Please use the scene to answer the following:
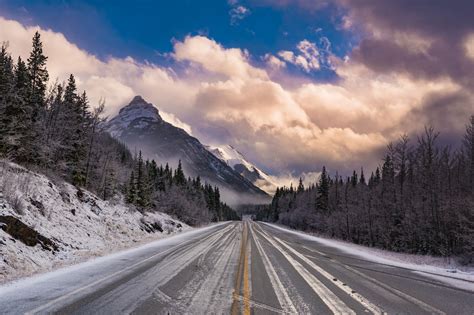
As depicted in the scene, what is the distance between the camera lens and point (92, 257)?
1432 cm

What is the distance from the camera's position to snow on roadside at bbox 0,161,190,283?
36.2ft

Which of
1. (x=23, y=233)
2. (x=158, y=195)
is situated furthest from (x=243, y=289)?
(x=158, y=195)

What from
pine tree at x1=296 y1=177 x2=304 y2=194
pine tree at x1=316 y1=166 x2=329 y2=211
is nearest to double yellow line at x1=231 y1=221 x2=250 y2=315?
pine tree at x1=316 y1=166 x2=329 y2=211

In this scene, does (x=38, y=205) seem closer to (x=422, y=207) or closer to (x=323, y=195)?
(x=422, y=207)

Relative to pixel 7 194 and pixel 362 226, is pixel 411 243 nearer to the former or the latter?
pixel 362 226

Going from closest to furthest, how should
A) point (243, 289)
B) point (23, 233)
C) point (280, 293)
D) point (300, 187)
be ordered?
point (280, 293) < point (243, 289) < point (23, 233) < point (300, 187)

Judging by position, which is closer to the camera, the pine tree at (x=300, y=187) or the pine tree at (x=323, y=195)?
the pine tree at (x=323, y=195)

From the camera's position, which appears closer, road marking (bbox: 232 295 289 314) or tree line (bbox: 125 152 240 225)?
road marking (bbox: 232 295 289 314)

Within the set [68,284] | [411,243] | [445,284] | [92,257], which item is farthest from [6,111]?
[411,243]

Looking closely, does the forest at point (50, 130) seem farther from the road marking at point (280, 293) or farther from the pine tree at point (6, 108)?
the road marking at point (280, 293)

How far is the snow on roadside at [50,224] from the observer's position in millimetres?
11039

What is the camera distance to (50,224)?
1617 centimetres

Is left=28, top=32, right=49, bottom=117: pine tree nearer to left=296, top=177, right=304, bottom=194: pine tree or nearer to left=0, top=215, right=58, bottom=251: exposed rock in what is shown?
left=0, top=215, right=58, bottom=251: exposed rock

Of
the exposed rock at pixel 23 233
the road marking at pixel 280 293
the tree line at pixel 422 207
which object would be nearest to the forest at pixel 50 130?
the exposed rock at pixel 23 233
